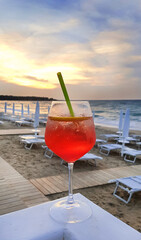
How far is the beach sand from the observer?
382cm

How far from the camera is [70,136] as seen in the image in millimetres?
746

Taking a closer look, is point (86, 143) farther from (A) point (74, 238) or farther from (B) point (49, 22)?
(B) point (49, 22)

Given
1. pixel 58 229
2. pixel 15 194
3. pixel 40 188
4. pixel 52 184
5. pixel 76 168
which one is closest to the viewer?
pixel 58 229

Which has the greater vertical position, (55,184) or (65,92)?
(65,92)

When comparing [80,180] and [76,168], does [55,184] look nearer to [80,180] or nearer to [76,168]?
[80,180]

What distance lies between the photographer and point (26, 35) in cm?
1367

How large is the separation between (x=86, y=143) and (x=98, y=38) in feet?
54.0

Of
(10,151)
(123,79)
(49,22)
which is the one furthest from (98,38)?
(123,79)

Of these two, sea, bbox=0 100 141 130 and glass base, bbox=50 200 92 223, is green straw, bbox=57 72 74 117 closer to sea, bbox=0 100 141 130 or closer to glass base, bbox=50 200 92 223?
glass base, bbox=50 200 92 223

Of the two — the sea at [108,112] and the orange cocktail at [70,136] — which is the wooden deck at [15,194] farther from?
the sea at [108,112]

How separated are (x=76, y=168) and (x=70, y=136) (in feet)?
18.7

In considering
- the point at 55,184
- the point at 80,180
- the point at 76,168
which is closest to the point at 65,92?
the point at 55,184

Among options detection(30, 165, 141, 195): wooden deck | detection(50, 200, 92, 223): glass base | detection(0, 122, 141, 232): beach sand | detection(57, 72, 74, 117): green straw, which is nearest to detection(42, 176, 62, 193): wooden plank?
detection(30, 165, 141, 195): wooden deck

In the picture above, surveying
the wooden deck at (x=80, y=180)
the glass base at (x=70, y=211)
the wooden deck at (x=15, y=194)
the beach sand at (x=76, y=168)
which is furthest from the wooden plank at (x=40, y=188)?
the glass base at (x=70, y=211)
